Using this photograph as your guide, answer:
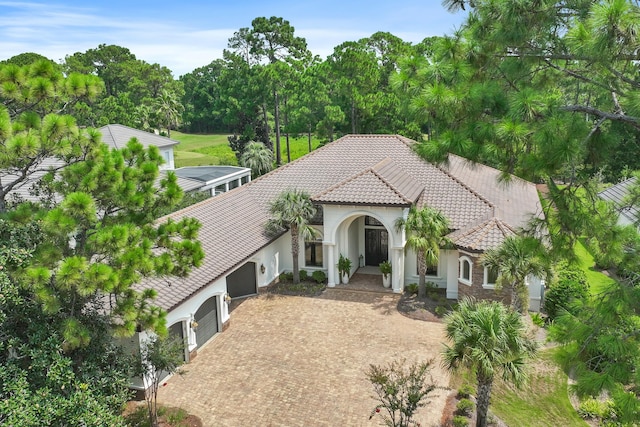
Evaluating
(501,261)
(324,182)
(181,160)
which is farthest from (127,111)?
(501,261)

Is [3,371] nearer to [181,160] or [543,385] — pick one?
[543,385]

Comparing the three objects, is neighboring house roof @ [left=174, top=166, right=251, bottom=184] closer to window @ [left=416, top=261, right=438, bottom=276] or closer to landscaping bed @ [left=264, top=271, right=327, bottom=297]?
landscaping bed @ [left=264, top=271, right=327, bottom=297]

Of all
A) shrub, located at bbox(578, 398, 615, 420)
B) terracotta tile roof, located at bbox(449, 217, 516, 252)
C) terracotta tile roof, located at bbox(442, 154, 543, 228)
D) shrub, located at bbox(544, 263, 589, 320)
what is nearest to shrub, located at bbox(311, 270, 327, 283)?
terracotta tile roof, located at bbox(449, 217, 516, 252)

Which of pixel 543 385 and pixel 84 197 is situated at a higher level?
pixel 84 197

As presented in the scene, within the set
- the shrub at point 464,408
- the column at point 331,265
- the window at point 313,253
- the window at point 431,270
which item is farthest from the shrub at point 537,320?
the window at point 313,253

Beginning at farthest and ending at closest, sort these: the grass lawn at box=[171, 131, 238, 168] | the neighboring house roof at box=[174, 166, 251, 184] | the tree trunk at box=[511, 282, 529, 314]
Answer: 1. the grass lawn at box=[171, 131, 238, 168]
2. the neighboring house roof at box=[174, 166, 251, 184]
3. the tree trunk at box=[511, 282, 529, 314]
